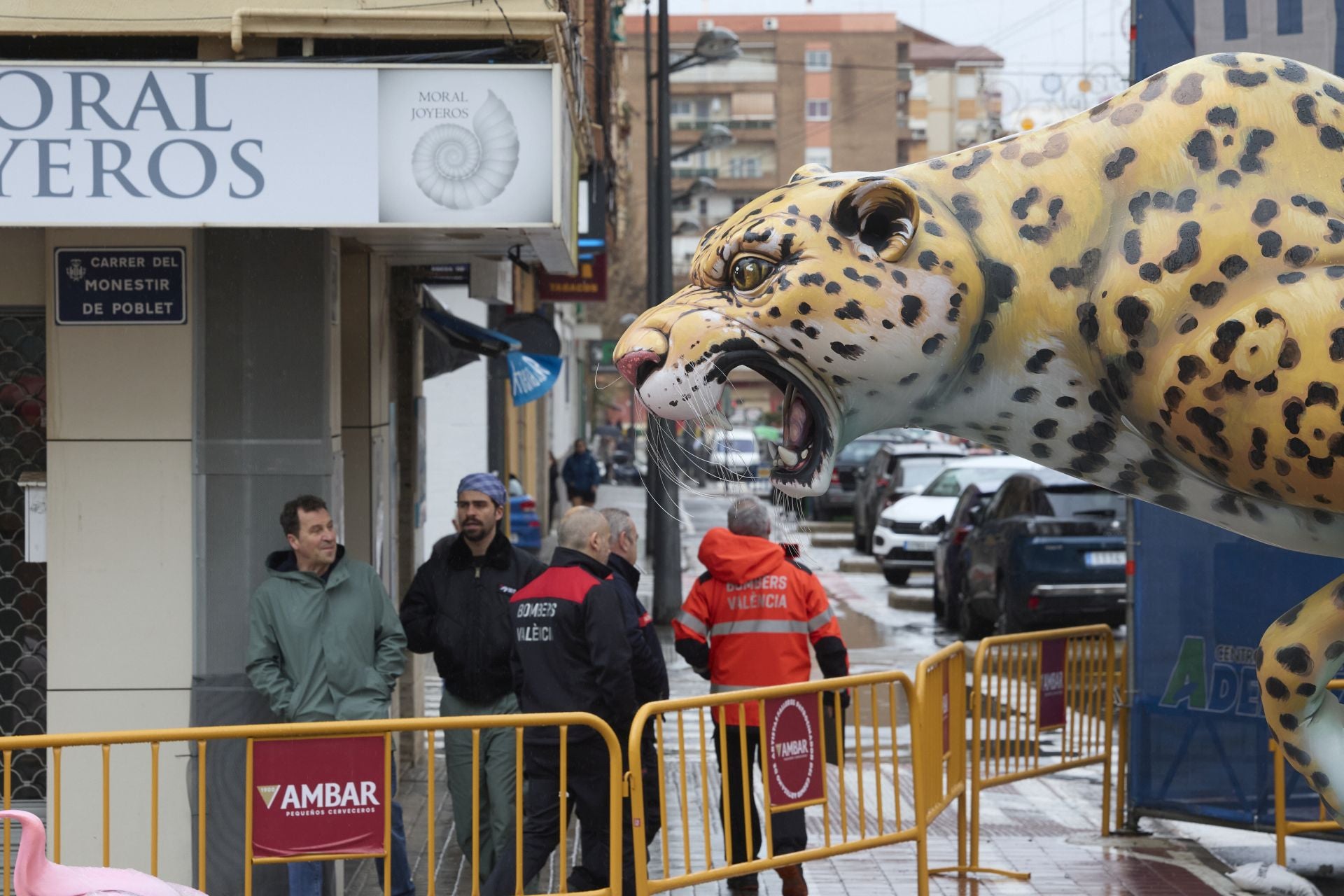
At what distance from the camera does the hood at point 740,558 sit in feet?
24.2

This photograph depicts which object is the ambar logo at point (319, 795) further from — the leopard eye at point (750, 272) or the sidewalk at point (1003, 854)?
the leopard eye at point (750, 272)

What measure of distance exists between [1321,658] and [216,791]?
15.4 feet

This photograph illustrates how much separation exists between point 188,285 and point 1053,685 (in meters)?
4.65

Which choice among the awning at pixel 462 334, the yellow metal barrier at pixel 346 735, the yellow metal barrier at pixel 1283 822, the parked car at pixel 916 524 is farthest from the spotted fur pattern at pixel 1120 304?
the parked car at pixel 916 524

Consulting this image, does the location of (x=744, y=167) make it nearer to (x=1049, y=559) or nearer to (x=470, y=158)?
(x=1049, y=559)

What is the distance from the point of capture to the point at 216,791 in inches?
269

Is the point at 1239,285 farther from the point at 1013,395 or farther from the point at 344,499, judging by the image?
the point at 344,499

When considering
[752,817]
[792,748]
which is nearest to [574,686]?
[792,748]

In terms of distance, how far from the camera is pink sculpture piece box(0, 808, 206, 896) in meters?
4.40

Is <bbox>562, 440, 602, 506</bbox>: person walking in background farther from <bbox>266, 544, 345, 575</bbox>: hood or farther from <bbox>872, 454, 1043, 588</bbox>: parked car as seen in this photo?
<bbox>266, 544, 345, 575</bbox>: hood

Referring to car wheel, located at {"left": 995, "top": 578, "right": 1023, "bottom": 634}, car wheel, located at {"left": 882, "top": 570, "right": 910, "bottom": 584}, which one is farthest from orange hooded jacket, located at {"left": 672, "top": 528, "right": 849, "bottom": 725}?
car wheel, located at {"left": 882, "top": 570, "right": 910, "bottom": 584}

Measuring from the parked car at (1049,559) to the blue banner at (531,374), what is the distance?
199 inches

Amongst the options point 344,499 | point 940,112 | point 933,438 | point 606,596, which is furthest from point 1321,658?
point 940,112

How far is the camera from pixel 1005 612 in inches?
616
